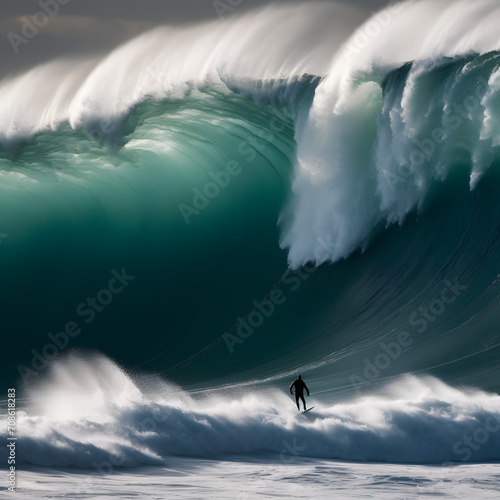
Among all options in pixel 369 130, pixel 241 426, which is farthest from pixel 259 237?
pixel 241 426

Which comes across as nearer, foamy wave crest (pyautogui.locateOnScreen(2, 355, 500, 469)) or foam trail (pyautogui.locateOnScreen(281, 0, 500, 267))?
foamy wave crest (pyautogui.locateOnScreen(2, 355, 500, 469))

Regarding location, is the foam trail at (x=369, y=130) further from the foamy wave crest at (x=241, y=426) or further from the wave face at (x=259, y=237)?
the foamy wave crest at (x=241, y=426)

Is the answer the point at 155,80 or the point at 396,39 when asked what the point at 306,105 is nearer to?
the point at 396,39

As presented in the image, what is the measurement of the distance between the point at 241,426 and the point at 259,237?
18.2 feet

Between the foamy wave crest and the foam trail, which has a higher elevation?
the foam trail

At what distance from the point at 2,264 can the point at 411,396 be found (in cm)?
693

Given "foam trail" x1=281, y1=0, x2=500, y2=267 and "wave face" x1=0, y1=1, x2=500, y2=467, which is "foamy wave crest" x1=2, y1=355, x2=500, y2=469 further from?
"foam trail" x1=281, y1=0, x2=500, y2=267

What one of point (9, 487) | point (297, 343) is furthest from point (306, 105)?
point (9, 487)

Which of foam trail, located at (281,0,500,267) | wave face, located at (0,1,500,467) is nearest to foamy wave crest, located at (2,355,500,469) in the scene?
wave face, located at (0,1,500,467)

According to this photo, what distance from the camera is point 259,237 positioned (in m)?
13.3

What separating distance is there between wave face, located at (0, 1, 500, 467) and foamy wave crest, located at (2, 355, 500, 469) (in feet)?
0.08

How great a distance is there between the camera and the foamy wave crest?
7.30m

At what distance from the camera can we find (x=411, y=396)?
29.4 feet

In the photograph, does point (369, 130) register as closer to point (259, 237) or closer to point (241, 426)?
point (259, 237)
